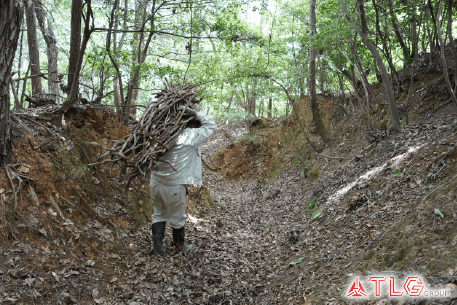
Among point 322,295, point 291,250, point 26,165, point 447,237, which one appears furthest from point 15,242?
point 447,237

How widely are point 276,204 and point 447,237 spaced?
21.7ft

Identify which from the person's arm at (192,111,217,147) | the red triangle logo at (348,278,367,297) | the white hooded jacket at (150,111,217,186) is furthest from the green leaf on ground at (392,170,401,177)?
the white hooded jacket at (150,111,217,186)

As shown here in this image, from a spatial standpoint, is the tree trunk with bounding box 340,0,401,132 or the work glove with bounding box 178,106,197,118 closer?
the work glove with bounding box 178,106,197,118

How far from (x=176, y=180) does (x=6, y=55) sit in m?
2.70

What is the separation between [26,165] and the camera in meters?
4.29

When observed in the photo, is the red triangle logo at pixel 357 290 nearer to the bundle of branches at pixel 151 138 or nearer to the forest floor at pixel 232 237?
the forest floor at pixel 232 237

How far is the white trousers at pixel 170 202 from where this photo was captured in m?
4.70

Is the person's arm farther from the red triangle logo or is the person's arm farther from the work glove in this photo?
the red triangle logo

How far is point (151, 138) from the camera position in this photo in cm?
452

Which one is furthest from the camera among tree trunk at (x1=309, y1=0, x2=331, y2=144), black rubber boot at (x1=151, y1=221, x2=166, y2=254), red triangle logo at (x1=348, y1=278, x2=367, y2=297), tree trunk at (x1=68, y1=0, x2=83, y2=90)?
tree trunk at (x1=309, y1=0, x2=331, y2=144)

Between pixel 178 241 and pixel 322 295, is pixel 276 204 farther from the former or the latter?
pixel 322 295

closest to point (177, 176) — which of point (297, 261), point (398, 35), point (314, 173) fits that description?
point (297, 261)

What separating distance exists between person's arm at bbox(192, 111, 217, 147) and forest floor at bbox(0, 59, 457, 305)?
6.00ft

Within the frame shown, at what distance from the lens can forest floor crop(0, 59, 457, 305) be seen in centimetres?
314
